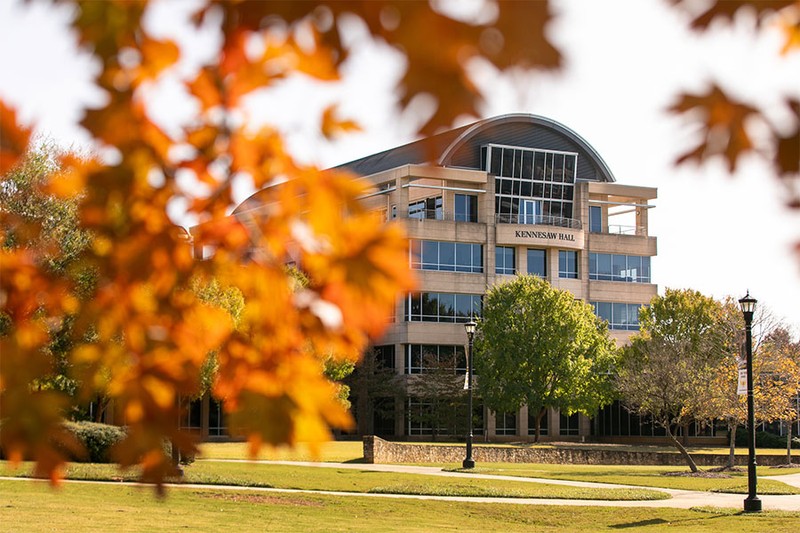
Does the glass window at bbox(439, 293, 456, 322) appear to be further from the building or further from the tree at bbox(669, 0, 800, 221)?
the tree at bbox(669, 0, 800, 221)

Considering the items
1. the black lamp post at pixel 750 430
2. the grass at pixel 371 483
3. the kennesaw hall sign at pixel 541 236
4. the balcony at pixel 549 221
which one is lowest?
the grass at pixel 371 483

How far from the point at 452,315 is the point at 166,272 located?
68.4 m

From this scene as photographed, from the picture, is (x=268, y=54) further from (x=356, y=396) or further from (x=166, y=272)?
(x=356, y=396)

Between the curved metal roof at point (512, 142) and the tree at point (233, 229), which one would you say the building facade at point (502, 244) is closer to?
the curved metal roof at point (512, 142)

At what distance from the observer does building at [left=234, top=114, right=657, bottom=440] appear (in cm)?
6969

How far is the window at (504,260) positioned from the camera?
7188 cm

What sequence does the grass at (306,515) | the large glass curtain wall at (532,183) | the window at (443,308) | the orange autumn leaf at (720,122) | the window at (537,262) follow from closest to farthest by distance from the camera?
the orange autumn leaf at (720,122), the grass at (306,515), the window at (443,308), the large glass curtain wall at (532,183), the window at (537,262)

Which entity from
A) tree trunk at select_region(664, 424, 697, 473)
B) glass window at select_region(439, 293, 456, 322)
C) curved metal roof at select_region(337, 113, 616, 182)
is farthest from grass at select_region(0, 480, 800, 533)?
curved metal roof at select_region(337, 113, 616, 182)

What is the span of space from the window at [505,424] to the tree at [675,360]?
10.6m

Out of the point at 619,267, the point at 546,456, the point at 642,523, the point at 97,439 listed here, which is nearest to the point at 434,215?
the point at 619,267

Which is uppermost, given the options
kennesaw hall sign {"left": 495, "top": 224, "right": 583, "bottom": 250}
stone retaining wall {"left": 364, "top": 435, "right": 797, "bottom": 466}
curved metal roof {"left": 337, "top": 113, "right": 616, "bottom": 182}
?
curved metal roof {"left": 337, "top": 113, "right": 616, "bottom": 182}

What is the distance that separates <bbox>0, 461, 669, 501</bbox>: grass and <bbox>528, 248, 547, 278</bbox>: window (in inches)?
1737

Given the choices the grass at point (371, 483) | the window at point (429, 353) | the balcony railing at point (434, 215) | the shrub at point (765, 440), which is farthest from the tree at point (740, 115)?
the shrub at point (765, 440)

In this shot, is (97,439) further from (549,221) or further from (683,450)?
(549,221)
